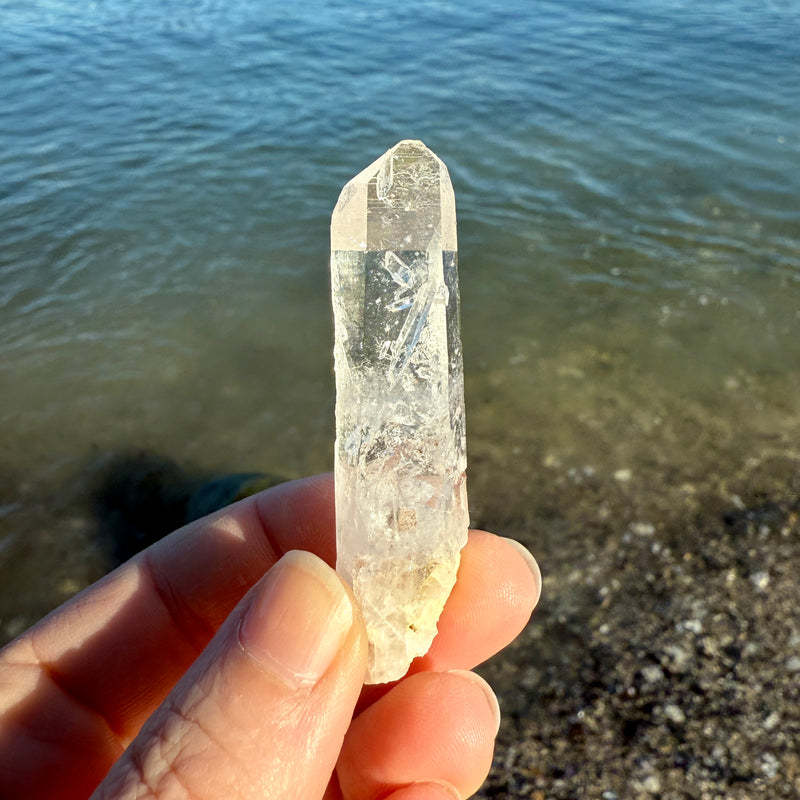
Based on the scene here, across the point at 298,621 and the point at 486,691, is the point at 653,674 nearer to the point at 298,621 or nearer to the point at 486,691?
the point at 486,691

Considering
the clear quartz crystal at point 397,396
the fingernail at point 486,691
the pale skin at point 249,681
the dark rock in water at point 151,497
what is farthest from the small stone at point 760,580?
the dark rock in water at point 151,497

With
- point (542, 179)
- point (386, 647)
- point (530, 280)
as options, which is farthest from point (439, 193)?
point (542, 179)

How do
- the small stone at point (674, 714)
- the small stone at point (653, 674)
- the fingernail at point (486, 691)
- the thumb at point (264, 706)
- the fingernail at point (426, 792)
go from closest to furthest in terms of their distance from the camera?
the thumb at point (264, 706)
the fingernail at point (426, 792)
the fingernail at point (486, 691)
the small stone at point (674, 714)
the small stone at point (653, 674)

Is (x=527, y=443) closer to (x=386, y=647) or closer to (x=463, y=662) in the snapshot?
(x=463, y=662)

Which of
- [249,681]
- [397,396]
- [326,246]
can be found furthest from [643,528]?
[326,246]

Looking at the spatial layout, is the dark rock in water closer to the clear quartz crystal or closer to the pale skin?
the pale skin

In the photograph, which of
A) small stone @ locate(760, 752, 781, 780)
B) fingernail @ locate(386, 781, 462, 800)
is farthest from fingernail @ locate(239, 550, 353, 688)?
small stone @ locate(760, 752, 781, 780)

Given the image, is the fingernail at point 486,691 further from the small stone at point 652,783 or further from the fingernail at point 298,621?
the small stone at point 652,783
